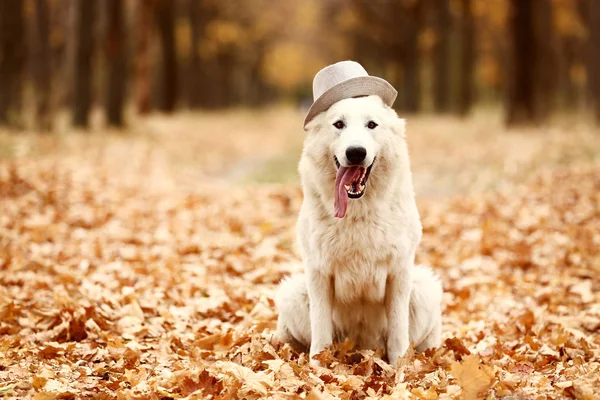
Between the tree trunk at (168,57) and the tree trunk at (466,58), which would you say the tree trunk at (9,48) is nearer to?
the tree trunk at (168,57)

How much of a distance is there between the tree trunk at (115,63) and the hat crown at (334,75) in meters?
15.2

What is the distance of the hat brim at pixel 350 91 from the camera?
3.88 metres

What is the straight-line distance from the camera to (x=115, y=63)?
62.0 ft

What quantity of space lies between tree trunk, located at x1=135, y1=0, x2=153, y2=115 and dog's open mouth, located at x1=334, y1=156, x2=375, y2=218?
2267cm

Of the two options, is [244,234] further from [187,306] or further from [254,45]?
[254,45]

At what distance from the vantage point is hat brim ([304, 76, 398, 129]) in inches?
153

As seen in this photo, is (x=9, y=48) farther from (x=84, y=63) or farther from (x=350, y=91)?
(x=350, y=91)

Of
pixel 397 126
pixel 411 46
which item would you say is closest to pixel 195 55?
pixel 411 46

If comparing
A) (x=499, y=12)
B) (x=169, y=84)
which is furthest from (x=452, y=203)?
(x=169, y=84)

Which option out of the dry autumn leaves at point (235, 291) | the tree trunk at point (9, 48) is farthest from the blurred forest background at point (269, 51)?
the dry autumn leaves at point (235, 291)

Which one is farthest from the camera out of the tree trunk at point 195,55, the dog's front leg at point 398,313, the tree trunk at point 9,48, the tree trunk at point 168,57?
the tree trunk at point 195,55

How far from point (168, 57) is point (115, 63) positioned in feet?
33.2

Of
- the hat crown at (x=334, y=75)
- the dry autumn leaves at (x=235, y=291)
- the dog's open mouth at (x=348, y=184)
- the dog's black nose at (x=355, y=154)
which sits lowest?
the dry autumn leaves at (x=235, y=291)

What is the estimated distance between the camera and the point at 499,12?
87.6 feet
